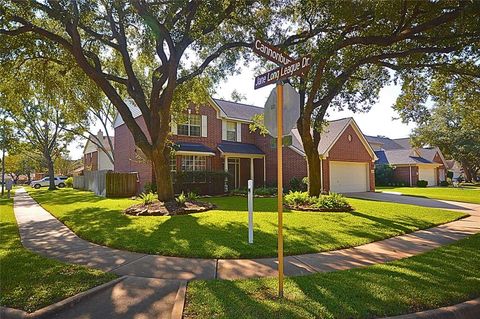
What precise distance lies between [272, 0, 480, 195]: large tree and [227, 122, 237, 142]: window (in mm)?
9773

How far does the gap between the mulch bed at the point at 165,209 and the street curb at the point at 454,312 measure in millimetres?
8921

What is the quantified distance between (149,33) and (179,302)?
11.1 m

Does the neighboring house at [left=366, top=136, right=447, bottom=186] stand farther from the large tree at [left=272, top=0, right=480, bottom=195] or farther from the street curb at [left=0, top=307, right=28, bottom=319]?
the street curb at [left=0, top=307, right=28, bottom=319]

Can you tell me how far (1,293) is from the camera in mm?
4273

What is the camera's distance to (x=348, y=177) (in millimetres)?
23859

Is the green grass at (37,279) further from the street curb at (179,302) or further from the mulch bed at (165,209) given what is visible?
the mulch bed at (165,209)

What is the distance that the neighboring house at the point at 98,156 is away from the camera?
34625mm

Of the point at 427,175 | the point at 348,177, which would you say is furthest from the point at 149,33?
the point at 427,175

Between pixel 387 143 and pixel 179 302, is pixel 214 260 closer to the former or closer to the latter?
pixel 179 302

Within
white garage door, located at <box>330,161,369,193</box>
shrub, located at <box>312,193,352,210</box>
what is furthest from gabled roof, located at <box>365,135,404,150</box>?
shrub, located at <box>312,193,352,210</box>

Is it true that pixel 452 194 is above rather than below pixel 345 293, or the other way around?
below

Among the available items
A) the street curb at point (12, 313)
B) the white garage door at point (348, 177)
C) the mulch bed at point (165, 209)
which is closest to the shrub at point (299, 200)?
the mulch bed at point (165, 209)

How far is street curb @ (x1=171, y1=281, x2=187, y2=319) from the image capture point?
12.0 ft

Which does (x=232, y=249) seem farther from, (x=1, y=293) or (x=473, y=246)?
(x=473, y=246)
